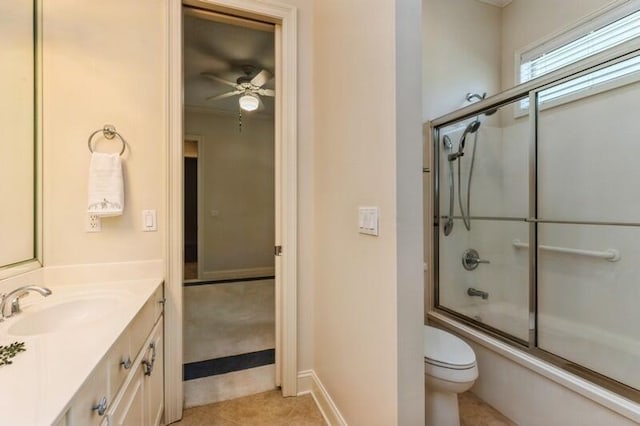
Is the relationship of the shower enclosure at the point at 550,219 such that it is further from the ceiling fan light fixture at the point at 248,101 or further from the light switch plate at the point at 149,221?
the light switch plate at the point at 149,221

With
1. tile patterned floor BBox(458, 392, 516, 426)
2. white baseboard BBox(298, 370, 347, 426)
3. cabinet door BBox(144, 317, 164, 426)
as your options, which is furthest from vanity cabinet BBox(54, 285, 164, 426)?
tile patterned floor BBox(458, 392, 516, 426)

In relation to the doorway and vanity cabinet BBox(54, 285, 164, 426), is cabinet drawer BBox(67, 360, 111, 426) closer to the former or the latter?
vanity cabinet BBox(54, 285, 164, 426)

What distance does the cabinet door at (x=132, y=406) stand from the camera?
937 mm

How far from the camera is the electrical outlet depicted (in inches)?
64.0

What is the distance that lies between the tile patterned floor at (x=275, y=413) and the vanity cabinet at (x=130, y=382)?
268 millimetres

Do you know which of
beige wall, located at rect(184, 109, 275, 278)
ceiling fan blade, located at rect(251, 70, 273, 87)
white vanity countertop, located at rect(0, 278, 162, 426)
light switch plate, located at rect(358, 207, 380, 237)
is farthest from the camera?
beige wall, located at rect(184, 109, 275, 278)

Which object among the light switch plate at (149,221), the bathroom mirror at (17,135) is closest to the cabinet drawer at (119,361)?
the bathroom mirror at (17,135)

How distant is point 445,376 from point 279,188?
1.41m

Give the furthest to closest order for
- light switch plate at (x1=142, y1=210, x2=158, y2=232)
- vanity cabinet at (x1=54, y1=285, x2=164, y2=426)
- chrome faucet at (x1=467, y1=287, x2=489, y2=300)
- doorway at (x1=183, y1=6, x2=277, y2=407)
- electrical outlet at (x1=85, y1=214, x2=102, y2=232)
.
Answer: chrome faucet at (x1=467, y1=287, x2=489, y2=300) → doorway at (x1=183, y1=6, x2=277, y2=407) → light switch plate at (x1=142, y1=210, x2=158, y2=232) → electrical outlet at (x1=85, y1=214, x2=102, y2=232) → vanity cabinet at (x1=54, y1=285, x2=164, y2=426)

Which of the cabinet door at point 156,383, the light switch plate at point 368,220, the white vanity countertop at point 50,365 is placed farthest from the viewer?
the cabinet door at point 156,383

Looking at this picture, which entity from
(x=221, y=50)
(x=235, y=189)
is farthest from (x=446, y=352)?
(x=235, y=189)

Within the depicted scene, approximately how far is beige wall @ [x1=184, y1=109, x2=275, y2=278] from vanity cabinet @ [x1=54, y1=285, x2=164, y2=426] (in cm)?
352

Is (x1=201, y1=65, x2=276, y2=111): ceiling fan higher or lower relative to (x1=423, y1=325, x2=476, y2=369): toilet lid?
higher

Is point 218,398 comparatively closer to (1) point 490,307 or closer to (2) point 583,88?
(1) point 490,307
